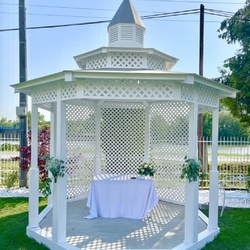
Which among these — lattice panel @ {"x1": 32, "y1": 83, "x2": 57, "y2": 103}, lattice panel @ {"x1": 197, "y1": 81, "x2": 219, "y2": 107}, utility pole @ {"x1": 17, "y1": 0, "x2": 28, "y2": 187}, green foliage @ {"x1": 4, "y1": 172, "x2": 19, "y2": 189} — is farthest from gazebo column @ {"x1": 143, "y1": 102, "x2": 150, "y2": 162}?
green foliage @ {"x1": 4, "y1": 172, "x2": 19, "y2": 189}

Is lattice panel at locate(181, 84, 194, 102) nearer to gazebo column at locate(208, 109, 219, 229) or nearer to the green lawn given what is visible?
gazebo column at locate(208, 109, 219, 229)

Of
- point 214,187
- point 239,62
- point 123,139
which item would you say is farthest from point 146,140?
A: point 239,62

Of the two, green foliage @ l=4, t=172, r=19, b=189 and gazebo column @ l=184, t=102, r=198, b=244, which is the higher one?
gazebo column @ l=184, t=102, r=198, b=244

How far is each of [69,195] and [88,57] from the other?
11.6 ft

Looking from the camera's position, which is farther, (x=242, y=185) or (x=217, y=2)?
(x=217, y=2)

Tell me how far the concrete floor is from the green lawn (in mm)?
418

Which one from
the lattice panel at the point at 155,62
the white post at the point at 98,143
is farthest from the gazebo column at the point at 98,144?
the lattice panel at the point at 155,62

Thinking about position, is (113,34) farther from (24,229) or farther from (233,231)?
(233,231)

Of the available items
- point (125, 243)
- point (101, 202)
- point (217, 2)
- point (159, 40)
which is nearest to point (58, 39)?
point (159, 40)

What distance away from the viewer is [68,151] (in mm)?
6227

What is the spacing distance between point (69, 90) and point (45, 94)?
2.29 feet

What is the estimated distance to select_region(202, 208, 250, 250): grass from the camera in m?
4.23

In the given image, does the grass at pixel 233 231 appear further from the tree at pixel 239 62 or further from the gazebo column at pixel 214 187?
the tree at pixel 239 62

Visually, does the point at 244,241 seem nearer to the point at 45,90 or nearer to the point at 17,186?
the point at 45,90
